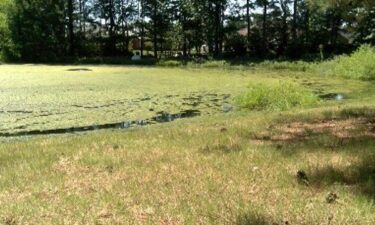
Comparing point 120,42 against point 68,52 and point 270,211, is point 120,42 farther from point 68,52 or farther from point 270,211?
point 270,211

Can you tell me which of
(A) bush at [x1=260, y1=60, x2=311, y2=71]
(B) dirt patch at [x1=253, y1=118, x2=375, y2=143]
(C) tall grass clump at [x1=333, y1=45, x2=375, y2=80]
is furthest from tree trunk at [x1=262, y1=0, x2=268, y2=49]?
(B) dirt patch at [x1=253, y1=118, x2=375, y2=143]

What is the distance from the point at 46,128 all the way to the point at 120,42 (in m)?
48.4

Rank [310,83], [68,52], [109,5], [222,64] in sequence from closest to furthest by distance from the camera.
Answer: [310,83], [222,64], [68,52], [109,5]

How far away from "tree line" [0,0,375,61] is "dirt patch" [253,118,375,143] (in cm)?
4057

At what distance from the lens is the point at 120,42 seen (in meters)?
61.6

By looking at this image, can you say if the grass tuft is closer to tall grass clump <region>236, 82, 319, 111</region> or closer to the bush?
the bush

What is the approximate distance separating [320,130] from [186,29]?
4795 centimetres

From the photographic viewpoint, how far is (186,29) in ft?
186

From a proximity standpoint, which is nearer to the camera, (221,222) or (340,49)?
(221,222)

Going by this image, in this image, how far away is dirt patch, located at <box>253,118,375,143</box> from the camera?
9.02 metres

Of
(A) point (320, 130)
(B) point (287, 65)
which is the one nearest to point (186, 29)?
(B) point (287, 65)

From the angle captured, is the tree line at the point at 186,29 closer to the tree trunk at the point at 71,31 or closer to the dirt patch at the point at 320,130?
the tree trunk at the point at 71,31

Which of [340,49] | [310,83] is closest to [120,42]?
[340,49]

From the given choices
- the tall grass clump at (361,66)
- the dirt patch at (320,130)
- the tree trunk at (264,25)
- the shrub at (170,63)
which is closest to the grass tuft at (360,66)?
the tall grass clump at (361,66)
